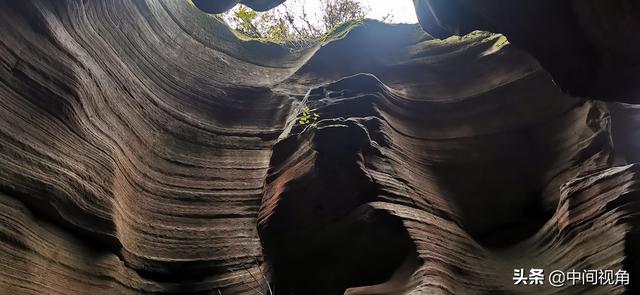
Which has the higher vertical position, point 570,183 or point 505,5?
point 505,5

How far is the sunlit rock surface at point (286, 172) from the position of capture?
5.68 metres

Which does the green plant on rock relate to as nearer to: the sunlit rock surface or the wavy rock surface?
the sunlit rock surface

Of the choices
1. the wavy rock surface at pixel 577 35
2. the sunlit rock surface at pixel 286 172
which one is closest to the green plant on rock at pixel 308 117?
the sunlit rock surface at pixel 286 172

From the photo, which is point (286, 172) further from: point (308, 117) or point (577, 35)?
point (577, 35)

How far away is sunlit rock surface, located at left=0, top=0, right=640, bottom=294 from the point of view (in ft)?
18.6

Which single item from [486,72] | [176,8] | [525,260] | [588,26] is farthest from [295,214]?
[176,8]

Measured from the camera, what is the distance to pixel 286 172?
24.0 feet

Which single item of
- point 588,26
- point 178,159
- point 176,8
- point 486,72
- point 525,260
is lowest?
point 525,260

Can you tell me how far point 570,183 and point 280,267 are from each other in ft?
12.2

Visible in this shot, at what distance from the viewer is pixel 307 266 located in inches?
265

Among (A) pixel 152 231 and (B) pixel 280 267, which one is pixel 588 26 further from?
(A) pixel 152 231

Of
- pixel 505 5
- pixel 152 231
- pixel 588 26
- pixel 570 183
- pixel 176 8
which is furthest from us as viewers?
pixel 176 8

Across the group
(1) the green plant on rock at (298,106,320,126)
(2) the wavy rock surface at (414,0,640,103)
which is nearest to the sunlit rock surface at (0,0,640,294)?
(1) the green plant on rock at (298,106,320,126)

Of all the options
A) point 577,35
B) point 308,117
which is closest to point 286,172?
point 308,117
